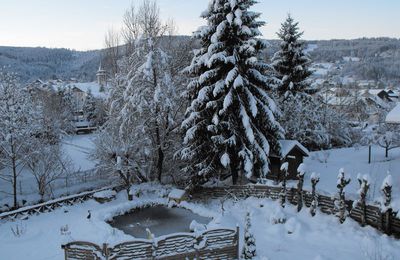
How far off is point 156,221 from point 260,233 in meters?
5.40

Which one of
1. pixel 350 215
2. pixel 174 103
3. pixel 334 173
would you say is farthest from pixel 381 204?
pixel 174 103

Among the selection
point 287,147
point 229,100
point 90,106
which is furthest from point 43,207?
point 90,106

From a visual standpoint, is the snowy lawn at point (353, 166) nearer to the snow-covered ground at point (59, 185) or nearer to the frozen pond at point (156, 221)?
the frozen pond at point (156, 221)

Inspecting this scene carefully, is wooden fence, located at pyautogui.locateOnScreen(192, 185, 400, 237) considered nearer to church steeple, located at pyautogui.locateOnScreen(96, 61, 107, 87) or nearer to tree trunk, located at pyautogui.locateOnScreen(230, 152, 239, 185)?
tree trunk, located at pyautogui.locateOnScreen(230, 152, 239, 185)

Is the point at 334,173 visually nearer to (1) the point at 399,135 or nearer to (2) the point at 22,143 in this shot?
(1) the point at 399,135

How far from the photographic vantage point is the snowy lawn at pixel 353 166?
→ 21.0m

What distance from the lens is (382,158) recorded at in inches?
1112

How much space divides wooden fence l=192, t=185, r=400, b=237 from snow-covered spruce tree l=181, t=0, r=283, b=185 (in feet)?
2.87

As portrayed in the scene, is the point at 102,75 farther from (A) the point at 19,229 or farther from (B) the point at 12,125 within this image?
(A) the point at 19,229

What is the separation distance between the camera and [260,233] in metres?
14.2

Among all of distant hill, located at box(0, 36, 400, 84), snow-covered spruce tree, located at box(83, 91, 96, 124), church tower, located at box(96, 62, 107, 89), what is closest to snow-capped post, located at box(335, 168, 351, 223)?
church tower, located at box(96, 62, 107, 89)

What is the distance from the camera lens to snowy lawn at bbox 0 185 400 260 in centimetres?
1211

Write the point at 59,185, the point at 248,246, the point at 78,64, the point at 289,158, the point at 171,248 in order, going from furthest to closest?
the point at 78,64, the point at 59,185, the point at 289,158, the point at 248,246, the point at 171,248

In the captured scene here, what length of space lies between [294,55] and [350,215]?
61.0 feet
